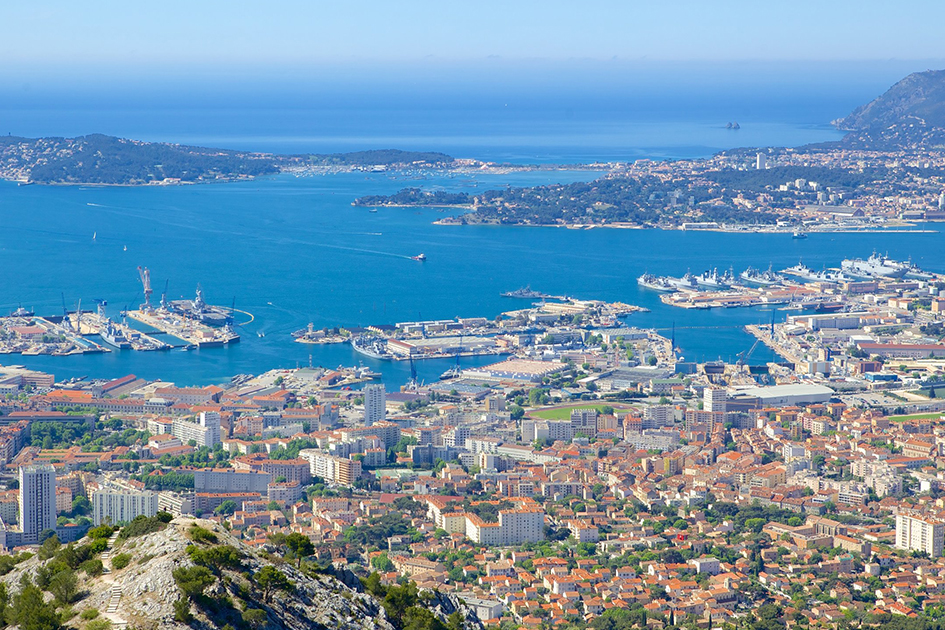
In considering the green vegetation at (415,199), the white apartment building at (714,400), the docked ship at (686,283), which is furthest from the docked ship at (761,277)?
the green vegetation at (415,199)

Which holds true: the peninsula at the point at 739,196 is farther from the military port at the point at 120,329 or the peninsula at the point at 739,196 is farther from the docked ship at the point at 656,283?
the military port at the point at 120,329

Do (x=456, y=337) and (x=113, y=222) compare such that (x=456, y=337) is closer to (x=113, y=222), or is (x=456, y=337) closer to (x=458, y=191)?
(x=113, y=222)

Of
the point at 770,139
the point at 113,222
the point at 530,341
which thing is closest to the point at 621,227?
the point at 113,222

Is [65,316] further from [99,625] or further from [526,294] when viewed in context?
[99,625]

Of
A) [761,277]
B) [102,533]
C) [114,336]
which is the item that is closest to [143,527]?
[102,533]

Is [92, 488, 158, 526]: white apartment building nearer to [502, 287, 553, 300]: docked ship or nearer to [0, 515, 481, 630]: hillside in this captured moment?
[0, 515, 481, 630]: hillside
